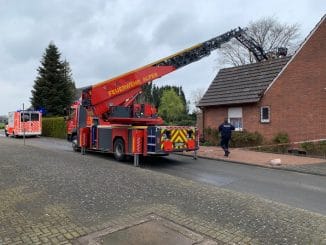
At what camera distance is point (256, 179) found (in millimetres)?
10883

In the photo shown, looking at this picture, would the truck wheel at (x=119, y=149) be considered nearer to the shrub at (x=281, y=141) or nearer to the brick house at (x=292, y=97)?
the shrub at (x=281, y=141)

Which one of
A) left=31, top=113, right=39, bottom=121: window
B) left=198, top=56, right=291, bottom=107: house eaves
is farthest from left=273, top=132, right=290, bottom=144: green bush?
left=31, top=113, right=39, bottom=121: window

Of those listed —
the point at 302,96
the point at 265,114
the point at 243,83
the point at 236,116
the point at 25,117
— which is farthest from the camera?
the point at 25,117

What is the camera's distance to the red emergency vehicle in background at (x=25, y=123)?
3230 centimetres

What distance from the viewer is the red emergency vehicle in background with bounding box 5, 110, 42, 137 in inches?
1272

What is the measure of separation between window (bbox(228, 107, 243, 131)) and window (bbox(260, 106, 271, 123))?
1354mm

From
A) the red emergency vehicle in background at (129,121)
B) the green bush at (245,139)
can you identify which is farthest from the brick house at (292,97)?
the red emergency vehicle in background at (129,121)

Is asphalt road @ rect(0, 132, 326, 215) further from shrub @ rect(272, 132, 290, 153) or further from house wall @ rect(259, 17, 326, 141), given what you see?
house wall @ rect(259, 17, 326, 141)

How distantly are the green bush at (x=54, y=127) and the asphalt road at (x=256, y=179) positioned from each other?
1965cm

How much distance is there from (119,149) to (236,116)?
29.3 feet

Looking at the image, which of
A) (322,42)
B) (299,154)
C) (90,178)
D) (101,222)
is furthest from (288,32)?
(101,222)

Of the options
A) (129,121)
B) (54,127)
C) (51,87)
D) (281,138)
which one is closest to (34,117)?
(54,127)

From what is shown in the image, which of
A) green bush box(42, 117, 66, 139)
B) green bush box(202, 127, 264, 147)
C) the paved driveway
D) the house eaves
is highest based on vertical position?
the house eaves

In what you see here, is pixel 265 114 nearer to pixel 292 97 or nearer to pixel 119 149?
pixel 292 97
